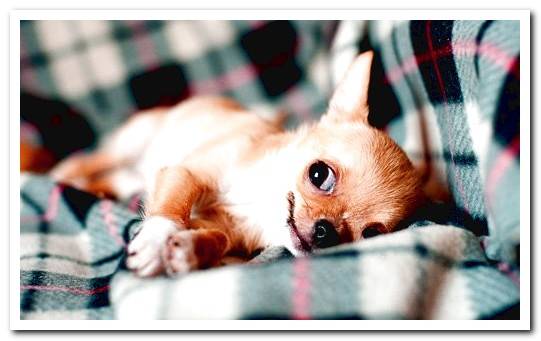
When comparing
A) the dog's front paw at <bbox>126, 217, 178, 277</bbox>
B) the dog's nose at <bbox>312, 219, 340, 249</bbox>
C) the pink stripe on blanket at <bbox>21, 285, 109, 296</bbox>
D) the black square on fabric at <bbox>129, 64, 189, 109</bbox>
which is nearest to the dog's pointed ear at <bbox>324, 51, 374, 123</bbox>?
the dog's nose at <bbox>312, 219, 340, 249</bbox>

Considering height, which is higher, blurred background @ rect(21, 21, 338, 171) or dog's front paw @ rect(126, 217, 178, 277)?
blurred background @ rect(21, 21, 338, 171)

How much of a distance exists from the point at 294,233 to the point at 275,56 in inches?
53.4

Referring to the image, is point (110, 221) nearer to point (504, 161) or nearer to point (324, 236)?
point (324, 236)

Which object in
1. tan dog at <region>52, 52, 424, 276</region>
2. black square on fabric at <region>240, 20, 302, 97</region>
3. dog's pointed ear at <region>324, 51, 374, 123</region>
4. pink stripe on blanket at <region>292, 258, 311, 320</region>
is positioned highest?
black square on fabric at <region>240, 20, 302, 97</region>

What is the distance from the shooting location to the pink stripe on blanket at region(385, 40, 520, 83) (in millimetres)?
1051

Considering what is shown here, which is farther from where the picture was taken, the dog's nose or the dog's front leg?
Result: the dog's nose

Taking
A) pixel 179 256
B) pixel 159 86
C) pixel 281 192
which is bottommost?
pixel 179 256

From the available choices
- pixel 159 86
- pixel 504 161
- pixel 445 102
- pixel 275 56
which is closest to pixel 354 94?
pixel 445 102

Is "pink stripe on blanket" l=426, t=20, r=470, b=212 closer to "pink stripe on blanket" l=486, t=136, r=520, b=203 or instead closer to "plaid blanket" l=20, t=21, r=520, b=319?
"plaid blanket" l=20, t=21, r=520, b=319

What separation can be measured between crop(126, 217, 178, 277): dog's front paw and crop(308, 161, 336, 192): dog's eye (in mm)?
382

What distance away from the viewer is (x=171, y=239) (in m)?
1.15

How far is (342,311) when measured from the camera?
972 mm
